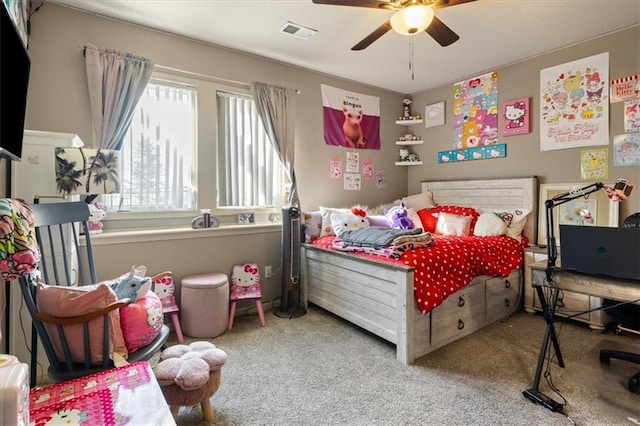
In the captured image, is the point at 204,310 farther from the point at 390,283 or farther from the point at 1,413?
the point at 1,413


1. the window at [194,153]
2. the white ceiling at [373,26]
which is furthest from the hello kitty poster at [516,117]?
the window at [194,153]

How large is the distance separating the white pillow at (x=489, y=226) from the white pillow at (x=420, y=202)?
0.73m

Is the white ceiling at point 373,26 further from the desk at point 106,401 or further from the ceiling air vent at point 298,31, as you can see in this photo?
the desk at point 106,401

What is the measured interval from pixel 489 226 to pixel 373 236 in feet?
4.52

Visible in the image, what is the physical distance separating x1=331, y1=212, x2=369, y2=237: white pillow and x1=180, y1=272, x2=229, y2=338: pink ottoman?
1208mm

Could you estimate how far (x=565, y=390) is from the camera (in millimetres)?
1853

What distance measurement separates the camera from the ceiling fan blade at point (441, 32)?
2047 mm

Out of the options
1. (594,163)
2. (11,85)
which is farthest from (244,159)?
(594,163)

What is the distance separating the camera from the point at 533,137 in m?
3.32

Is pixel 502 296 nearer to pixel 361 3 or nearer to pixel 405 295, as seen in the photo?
pixel 405 295

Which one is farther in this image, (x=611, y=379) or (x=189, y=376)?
(x=611, y=379)

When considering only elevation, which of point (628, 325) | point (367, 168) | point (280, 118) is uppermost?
point (280, 118)

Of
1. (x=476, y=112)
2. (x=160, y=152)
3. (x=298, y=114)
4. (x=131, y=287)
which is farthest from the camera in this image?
(x=476, y=112)

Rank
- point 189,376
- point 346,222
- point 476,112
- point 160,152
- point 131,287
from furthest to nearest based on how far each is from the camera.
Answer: point 476,112
point 346,222
point 160,152
point 131,287
point 189,376
